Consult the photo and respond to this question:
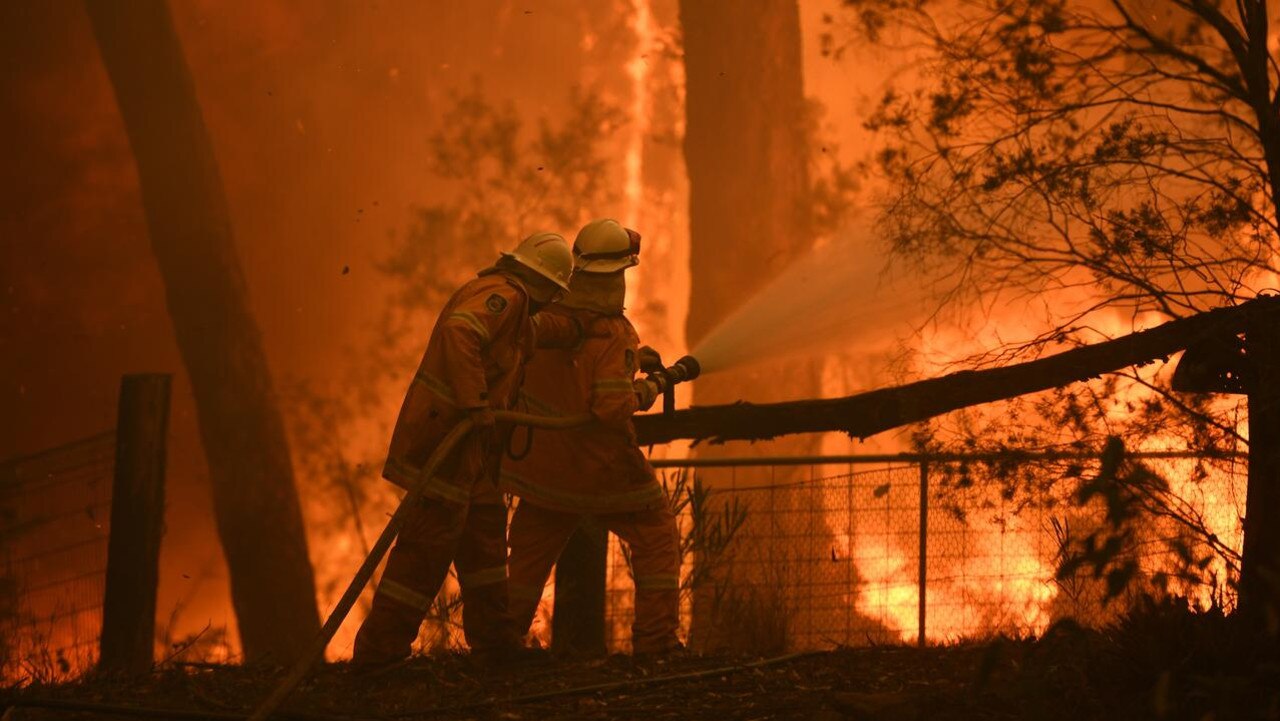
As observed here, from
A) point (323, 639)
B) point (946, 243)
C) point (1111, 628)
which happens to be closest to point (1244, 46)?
point (946, 243)

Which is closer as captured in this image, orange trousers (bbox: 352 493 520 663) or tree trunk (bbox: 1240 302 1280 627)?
tree trunk (bbox: 1240 302 1280 627)

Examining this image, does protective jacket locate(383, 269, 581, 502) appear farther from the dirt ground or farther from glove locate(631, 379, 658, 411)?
the dirt ground

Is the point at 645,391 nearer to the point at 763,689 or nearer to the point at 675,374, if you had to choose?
the point at 675,374

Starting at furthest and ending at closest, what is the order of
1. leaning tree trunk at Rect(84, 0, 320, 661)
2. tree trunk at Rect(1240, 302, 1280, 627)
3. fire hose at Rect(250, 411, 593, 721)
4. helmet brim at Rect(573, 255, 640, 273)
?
leaning tree trunk at Rect(84, 0, 320, 661)
helmet brim at Rect(573, 255, 640, 273)
tree trunk at Rect(1240, 302, 1280, 627)
fire hose at Rect(250, 411, 593, 721)

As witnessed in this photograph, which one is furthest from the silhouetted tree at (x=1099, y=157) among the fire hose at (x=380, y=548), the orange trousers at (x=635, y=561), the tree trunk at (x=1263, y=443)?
the fire hose at (x=380, y=548)

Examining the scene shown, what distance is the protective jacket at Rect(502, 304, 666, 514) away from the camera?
186 inches

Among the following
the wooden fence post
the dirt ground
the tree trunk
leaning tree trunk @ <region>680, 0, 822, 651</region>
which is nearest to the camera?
the dirt ground

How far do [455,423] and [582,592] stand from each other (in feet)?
4.14

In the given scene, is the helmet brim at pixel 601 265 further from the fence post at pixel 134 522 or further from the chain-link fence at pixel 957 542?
the fence post at pixel 134 522

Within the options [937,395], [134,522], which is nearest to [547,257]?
[937,395]

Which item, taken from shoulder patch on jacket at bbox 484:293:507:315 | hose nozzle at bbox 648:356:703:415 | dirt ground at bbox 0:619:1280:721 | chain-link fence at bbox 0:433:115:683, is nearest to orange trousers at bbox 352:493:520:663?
dirt ground at bbox 0:619:1280:721

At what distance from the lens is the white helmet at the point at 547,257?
4.43m

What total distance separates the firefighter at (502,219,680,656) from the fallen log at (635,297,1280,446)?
402 millimetres

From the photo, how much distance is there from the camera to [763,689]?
4023 mm
